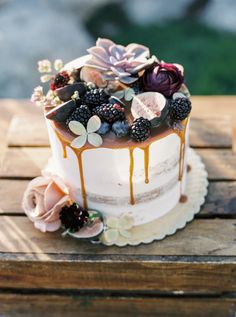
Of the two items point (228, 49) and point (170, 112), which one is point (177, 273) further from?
point (228, 49)

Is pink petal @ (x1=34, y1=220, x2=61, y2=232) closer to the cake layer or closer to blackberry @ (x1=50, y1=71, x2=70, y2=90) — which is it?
the cake layer

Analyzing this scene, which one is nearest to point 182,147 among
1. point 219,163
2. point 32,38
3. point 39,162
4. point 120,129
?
point 120,129

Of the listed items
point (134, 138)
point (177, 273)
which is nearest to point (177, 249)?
point (177, 273)

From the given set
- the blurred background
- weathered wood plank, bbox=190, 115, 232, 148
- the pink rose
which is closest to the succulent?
the pink rose

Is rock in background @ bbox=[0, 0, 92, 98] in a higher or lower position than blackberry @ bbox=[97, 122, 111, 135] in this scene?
lower

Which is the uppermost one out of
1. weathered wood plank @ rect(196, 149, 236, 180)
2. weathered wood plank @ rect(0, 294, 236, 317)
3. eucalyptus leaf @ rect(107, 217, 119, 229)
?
eucalyptus leaf @ rect(107, 217, 119, 229)

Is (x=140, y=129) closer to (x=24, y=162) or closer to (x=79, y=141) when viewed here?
(x=79, y=141)
